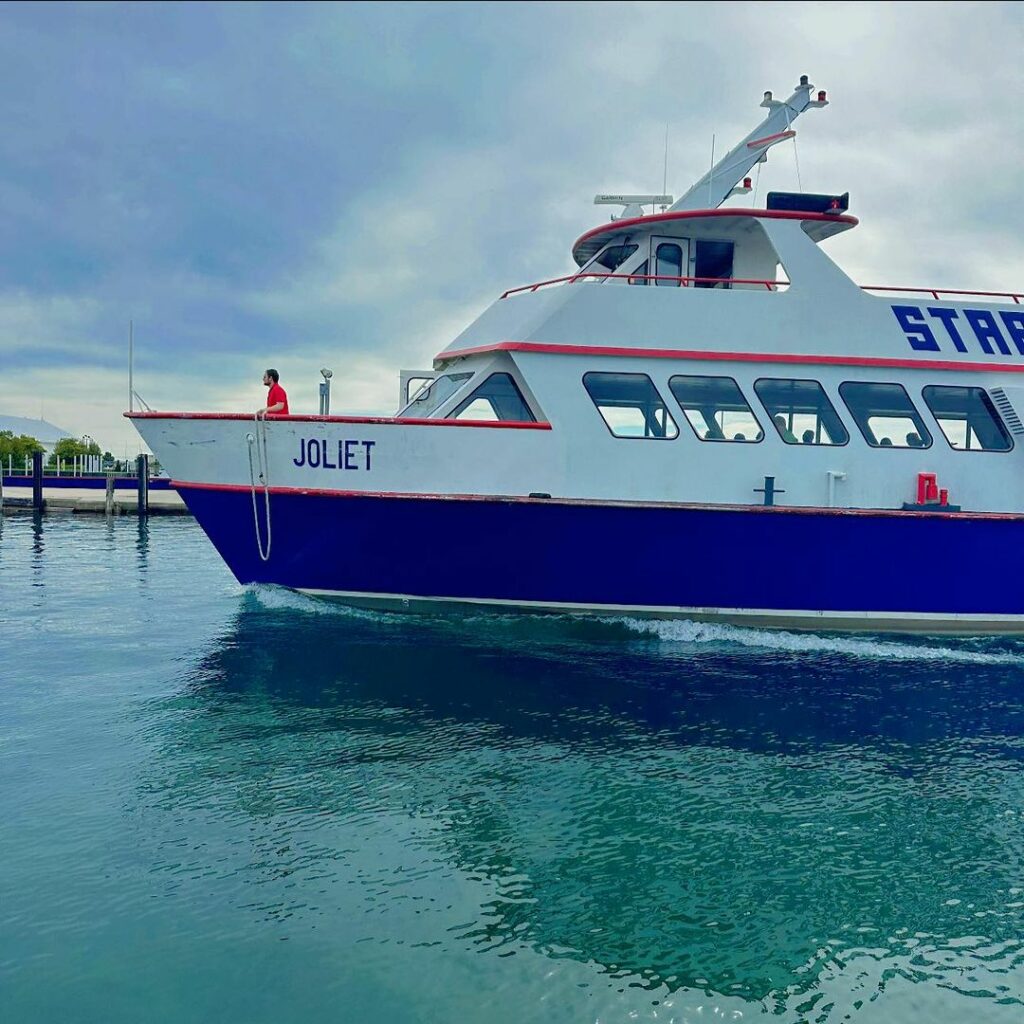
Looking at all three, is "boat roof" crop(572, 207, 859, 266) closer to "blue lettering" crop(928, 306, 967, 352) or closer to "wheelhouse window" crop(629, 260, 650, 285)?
"wheelhouse window" crop(629, 260, 650, 285)

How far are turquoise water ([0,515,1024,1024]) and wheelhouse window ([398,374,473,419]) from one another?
3122 millimetres

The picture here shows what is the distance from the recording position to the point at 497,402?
9430mm

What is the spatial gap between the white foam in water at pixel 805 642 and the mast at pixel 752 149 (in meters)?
5.49

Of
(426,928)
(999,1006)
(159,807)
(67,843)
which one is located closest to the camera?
(999,1006)

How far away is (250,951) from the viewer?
339cm

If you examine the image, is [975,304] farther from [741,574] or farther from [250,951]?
[250,951]

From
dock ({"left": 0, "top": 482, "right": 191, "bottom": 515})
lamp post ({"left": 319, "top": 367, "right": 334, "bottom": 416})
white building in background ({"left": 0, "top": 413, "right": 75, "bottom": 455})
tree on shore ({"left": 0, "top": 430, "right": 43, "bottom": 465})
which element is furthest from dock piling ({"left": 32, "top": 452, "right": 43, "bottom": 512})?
white building in background ({"left": 0, "top": 413, "right": 75, "bottom": 455})

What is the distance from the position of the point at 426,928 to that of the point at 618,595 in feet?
19.2

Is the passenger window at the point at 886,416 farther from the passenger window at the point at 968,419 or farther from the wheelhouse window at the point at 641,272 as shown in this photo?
the wheelhouse window at the point at 641,272

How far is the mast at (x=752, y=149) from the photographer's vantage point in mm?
11031

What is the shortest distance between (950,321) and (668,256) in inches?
130

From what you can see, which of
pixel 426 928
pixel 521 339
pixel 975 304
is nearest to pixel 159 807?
pixel 426 928

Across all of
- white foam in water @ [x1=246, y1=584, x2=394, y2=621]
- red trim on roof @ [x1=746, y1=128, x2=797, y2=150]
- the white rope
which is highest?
red trim on roof @ [x1=746, y1=128, x2=797, y2=150]

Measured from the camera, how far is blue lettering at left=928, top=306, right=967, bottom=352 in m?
9.84
